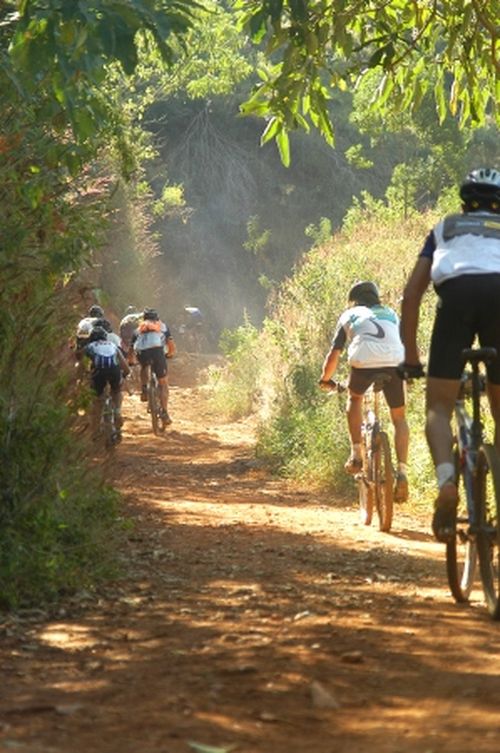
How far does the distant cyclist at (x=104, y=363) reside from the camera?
15867 mm

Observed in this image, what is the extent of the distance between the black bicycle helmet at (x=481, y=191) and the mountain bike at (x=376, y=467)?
4170mm

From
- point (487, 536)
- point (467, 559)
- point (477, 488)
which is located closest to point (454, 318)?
point (477, 488)

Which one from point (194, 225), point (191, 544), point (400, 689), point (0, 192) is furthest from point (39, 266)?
point (194, 225)

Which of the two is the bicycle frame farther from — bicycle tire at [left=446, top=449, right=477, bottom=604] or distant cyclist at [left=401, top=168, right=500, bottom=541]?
distant cyclist at [left=401, top=168, right=500, bottom=541]

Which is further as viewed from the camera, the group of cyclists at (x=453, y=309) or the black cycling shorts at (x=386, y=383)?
the black cycling shorts at (x=386, y=383)

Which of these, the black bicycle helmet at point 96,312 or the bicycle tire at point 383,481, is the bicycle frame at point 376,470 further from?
the black bicycle helmet at point 96,312

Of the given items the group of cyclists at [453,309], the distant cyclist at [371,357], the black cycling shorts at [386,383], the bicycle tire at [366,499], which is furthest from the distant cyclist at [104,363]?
the group of cyclists at [453,309]

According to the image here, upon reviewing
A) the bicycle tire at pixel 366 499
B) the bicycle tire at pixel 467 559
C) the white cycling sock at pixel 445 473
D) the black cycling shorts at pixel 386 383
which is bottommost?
the bicycle tire at pixel 366 499

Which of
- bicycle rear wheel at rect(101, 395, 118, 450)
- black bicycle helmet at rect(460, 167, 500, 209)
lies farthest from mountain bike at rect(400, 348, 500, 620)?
bicycle rear wheel at rect(101, 395, 118, 450)

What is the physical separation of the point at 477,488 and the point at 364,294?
475cm

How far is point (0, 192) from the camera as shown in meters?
9.20

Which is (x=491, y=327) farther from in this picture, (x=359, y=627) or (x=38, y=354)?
(x=38, y=354)

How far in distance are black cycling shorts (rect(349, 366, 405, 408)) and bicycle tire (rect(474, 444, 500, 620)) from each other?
4.25m

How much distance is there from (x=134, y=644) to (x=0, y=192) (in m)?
3.55
